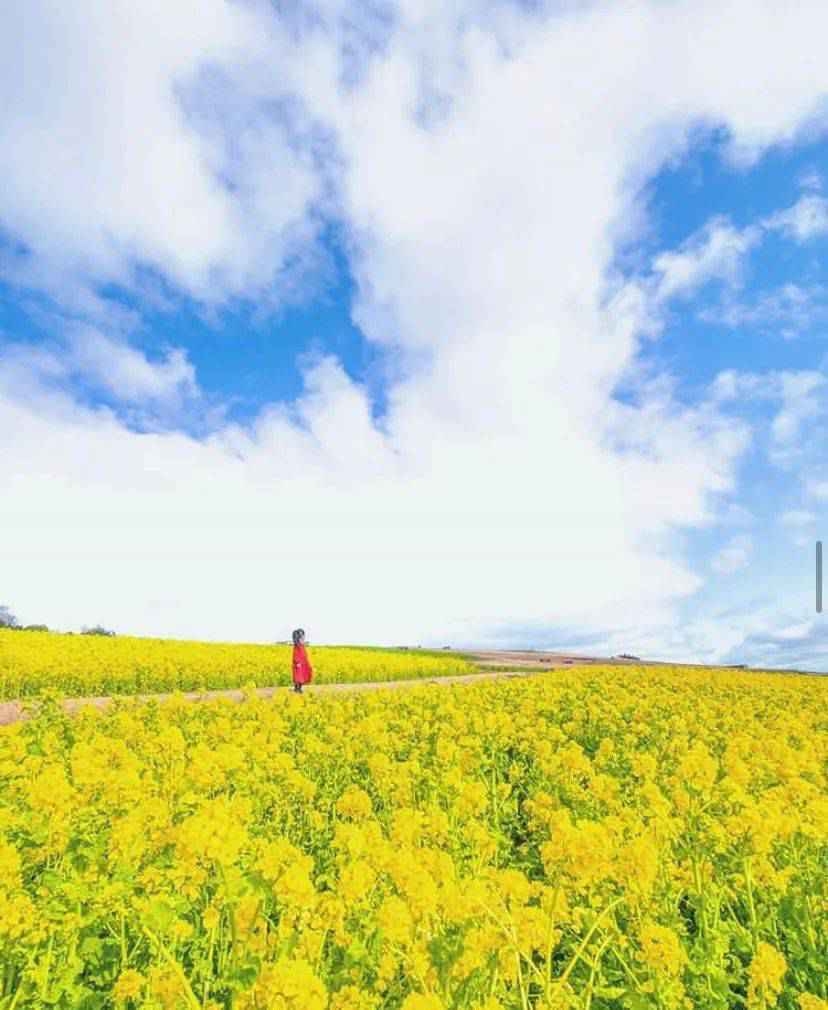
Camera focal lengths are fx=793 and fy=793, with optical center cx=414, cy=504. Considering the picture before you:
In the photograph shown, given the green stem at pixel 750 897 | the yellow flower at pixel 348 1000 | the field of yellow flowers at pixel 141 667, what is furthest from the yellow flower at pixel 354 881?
the field of yellow flowers at pixel 141 667

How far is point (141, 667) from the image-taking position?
24.9 meters

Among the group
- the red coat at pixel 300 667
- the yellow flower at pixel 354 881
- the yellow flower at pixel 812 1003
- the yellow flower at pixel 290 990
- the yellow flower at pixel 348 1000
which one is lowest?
the yellow flower at pixel 812 1003

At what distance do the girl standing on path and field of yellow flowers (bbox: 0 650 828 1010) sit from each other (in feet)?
43.6

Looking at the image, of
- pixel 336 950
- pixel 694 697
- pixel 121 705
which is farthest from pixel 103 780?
pixel 694 697

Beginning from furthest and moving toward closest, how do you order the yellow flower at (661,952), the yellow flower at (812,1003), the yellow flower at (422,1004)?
the yellow flower at (661,952), the yellow flower at (812,1003), the yellow flower at (422,1004)

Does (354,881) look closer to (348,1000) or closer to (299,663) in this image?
(348,1000)

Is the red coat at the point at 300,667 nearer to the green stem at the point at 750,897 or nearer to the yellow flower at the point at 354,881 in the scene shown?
the green stem at the point at 750,897

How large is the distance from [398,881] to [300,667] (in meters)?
19.8

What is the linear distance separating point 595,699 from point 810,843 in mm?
9084

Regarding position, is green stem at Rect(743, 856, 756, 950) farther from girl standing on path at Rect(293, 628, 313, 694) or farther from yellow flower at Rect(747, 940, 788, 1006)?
girl standing on path at Rect(293, 628, 313, 694)

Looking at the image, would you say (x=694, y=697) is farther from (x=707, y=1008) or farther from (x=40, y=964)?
(x=40, y=964)

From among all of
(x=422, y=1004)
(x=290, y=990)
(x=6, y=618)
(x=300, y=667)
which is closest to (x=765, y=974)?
(x=422, y=1004)

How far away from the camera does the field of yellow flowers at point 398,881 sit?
10.7ft

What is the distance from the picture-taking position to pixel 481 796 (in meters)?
5.49
